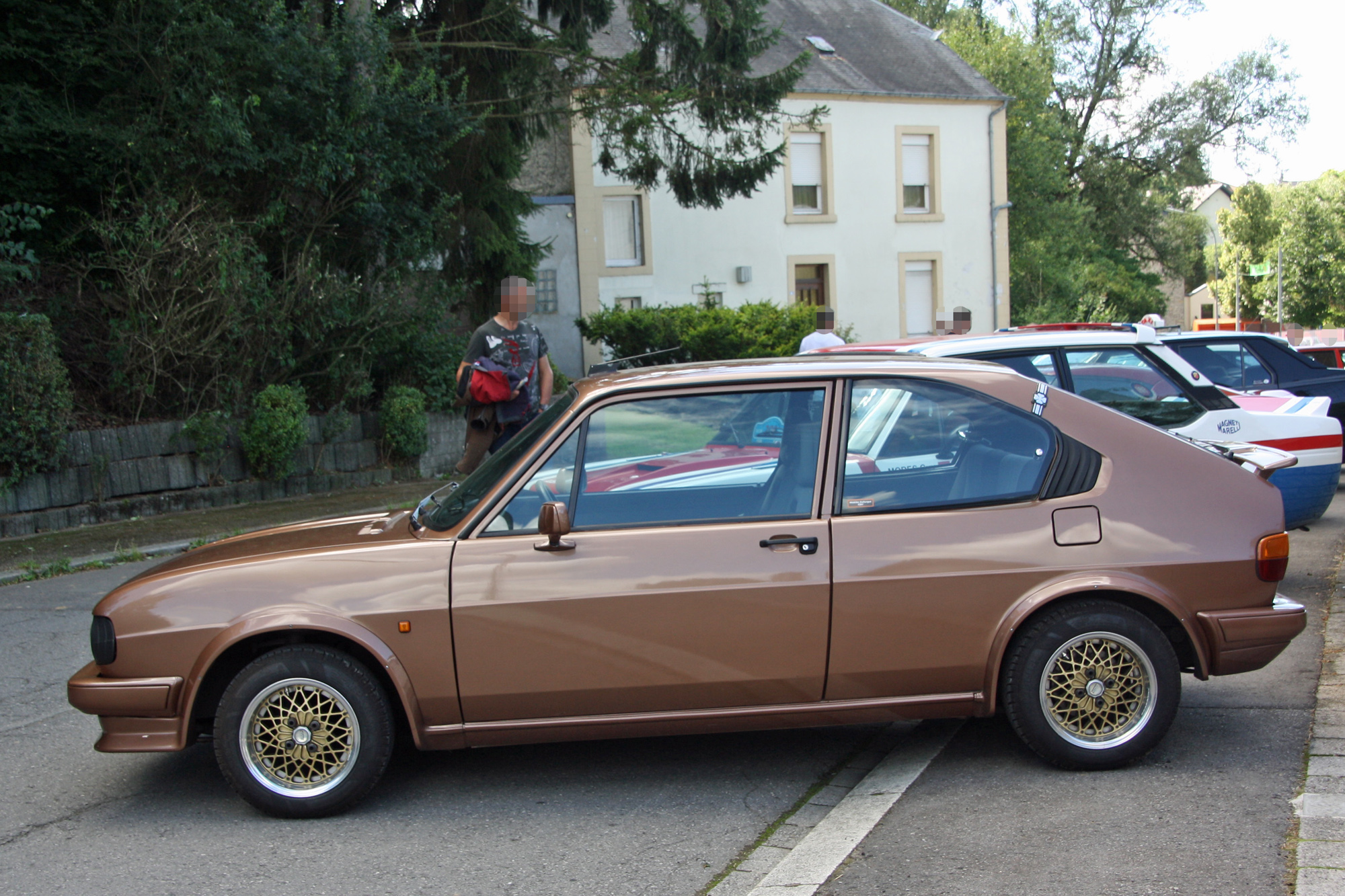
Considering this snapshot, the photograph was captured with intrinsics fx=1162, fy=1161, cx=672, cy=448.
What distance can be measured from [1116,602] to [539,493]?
7.16 ft

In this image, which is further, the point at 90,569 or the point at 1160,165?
the point at 1160,165

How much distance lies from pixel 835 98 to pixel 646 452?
2718 cm

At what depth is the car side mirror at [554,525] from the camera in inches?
160

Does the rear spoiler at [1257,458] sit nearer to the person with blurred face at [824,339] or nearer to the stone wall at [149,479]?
the person with blurred face at [824,339]

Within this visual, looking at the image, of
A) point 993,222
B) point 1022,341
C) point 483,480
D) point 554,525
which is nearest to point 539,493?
point 554,525

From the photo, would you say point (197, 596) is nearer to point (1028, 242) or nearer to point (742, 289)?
point (742, 289)

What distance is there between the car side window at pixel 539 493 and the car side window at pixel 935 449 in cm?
101

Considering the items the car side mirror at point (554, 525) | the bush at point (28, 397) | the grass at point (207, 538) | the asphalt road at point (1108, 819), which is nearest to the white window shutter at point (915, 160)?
the grass at point (207, 538)

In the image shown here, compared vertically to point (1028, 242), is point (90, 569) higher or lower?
lower

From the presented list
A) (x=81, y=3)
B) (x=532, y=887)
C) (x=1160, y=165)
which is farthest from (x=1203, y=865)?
(x=1160, y=165)

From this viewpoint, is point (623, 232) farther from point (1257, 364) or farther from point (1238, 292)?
point (1238, 292)

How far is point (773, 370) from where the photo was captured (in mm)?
4465

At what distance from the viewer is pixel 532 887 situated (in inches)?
142

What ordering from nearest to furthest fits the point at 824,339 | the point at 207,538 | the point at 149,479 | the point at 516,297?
the point at 516,297, the point at 207,538, the point at 824,339, the point at 149,479
